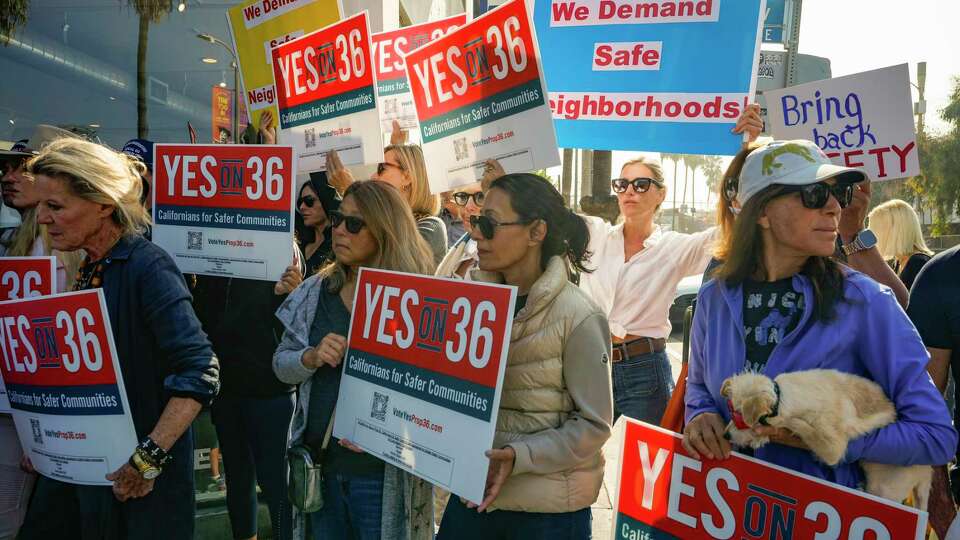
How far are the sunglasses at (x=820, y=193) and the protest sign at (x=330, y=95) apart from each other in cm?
245

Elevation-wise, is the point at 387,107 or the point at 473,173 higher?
the point at 387,107

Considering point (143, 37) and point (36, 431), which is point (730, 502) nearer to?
point (36, 431)

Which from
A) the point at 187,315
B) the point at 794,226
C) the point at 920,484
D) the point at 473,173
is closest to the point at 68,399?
the point at 187,315

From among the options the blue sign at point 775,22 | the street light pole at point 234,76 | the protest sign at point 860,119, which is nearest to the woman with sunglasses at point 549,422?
the protest sign at point 860,119

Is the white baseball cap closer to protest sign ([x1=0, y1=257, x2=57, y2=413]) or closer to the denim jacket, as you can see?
the denim jacket

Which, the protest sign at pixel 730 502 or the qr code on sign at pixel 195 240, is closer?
the protest sign at pixel 730 502

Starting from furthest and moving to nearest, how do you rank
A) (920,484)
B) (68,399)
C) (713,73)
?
(713,73)
(68,399)
(920,484)

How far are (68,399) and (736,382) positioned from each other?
229 centimetres

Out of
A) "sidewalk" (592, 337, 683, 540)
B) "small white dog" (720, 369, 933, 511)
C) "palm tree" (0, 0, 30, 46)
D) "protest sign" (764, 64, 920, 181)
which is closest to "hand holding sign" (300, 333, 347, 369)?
"small white dog" (720, 369, 933, 511)

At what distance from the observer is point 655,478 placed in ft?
7.70

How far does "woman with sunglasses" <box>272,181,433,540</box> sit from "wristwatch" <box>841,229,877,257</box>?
6.65 feet

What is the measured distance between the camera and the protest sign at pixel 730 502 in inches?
72.7

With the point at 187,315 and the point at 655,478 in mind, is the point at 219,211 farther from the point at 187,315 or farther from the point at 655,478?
the point at 655,478

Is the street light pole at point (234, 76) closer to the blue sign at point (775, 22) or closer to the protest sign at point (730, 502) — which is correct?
the blue sign at point (775, 22)
